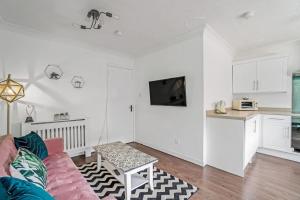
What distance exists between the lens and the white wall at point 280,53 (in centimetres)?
314

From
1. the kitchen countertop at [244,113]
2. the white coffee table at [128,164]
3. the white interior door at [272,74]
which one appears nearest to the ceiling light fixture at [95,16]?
the white coffee table at [128,164]

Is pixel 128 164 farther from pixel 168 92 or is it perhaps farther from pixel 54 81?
pixel 54 81

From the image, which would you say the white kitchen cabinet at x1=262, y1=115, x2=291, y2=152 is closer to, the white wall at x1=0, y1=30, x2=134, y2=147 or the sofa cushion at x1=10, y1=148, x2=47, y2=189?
the white wall at x1=0, y1=30, x2=134, y2=147

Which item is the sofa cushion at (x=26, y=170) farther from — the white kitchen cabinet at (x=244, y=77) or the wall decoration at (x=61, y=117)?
the white kitchen cabinet at (x=244, y=77)

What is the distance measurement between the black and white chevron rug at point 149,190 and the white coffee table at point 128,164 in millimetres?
121

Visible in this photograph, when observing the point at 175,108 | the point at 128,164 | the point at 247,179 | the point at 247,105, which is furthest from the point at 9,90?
the point at 247,105

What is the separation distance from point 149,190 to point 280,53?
12.4 ft

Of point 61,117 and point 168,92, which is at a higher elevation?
point 168,92

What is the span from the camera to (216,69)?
10.1ft

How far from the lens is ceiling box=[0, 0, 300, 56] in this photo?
197 cm

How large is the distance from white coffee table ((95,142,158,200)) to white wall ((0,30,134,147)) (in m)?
1.35

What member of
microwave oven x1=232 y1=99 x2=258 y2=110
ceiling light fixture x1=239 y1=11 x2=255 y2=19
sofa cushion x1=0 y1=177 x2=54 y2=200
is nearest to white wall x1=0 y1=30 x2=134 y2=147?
sofa cushion x1=0 y1=177 x2=54 y2=200

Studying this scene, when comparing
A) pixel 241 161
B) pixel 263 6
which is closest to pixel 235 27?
pixel 263 6

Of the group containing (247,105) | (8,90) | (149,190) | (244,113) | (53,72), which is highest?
(53,72)
